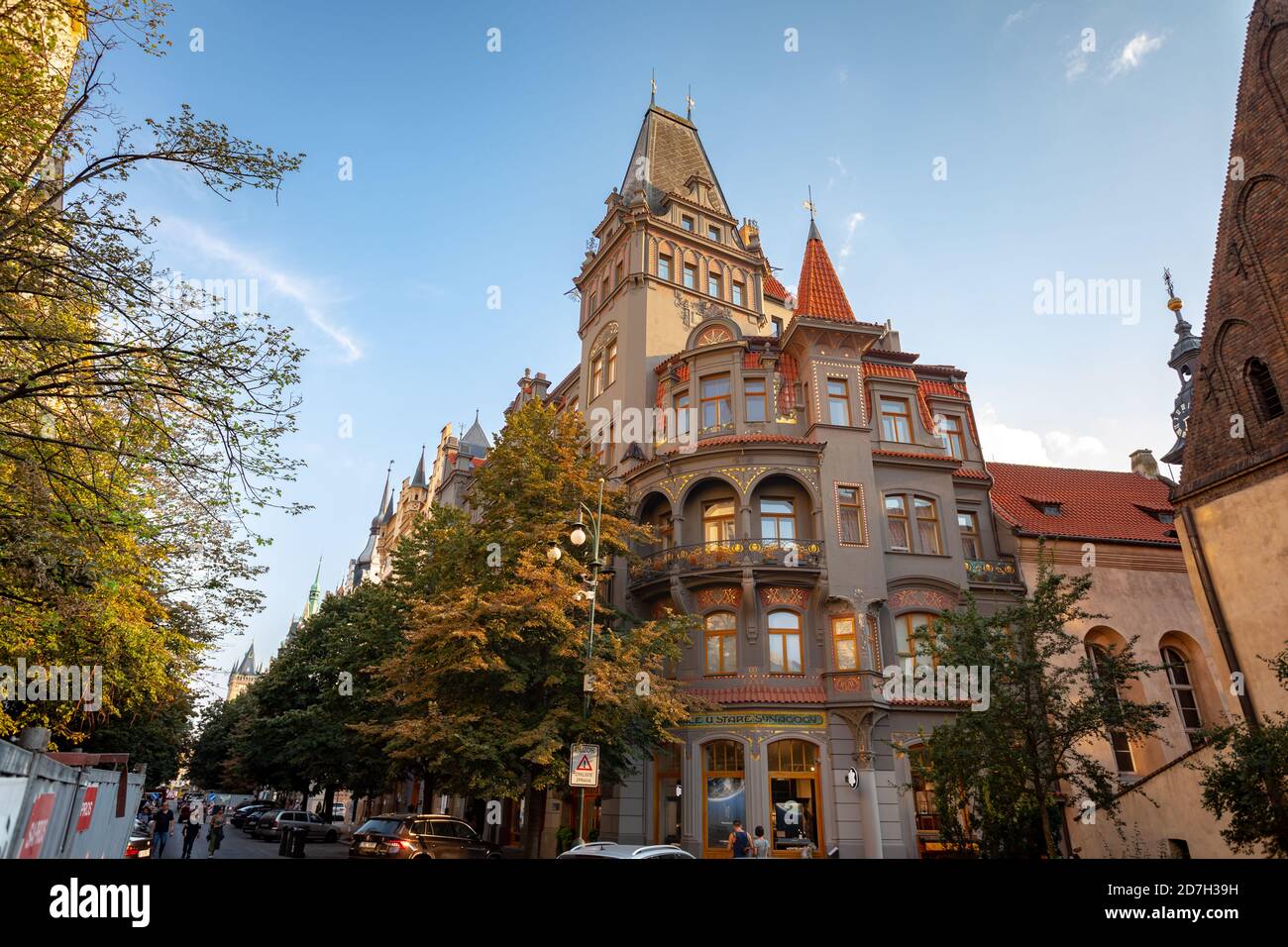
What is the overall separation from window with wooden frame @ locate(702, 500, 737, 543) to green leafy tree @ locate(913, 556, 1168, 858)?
12.0 meters

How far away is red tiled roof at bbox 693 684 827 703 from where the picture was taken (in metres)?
24.9

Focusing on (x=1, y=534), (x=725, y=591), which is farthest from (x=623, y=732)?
(x=1, y=534)

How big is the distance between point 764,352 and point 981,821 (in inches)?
769

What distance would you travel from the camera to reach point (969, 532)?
101 feet

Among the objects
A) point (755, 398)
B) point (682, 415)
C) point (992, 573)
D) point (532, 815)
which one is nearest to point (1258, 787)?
point (992, 573)

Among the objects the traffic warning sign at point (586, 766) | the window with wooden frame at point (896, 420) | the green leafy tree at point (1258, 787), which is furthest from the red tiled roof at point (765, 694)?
the green leafy tree at point (1258, 787)

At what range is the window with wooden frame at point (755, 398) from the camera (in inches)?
1172

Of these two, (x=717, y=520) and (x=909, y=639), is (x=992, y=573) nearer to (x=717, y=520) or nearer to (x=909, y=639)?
(x=909, y=639)

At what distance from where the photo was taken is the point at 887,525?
94.5 feet

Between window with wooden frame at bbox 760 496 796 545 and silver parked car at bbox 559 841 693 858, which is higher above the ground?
window with wooden frame at bbox 760 496 796 545

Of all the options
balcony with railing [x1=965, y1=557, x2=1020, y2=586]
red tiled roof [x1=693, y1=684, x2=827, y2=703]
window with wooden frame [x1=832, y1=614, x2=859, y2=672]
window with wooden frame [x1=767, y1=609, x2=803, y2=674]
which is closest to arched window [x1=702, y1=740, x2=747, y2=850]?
red tiled roof [x1=693, y1=684, x2=827, y2=703]

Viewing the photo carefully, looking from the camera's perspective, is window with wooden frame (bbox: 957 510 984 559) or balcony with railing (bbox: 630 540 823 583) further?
window with wooden frame (bbox: 957 510 984 559)

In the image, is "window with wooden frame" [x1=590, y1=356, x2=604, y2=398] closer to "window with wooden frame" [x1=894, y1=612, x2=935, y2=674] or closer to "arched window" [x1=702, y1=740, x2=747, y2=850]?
"window with wooden frame" [x1=894, y1=612, x2=935, y2=674]

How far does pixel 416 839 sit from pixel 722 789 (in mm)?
10019
